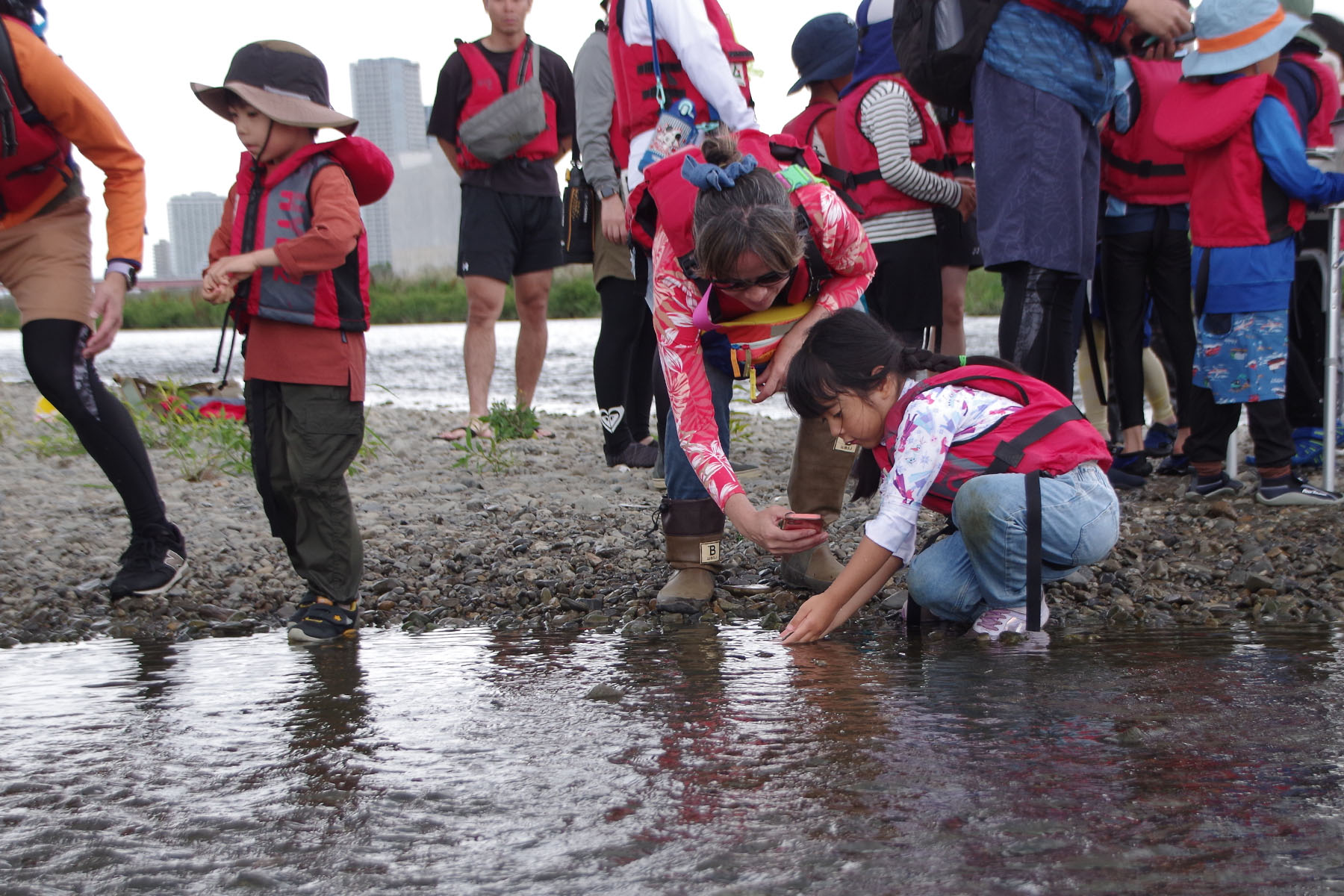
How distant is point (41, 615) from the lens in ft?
12.0

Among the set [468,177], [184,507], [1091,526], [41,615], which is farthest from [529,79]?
[1091,526]

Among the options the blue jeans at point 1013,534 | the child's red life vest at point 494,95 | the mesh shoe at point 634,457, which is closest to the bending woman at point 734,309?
the blue jeans at point 1013,534

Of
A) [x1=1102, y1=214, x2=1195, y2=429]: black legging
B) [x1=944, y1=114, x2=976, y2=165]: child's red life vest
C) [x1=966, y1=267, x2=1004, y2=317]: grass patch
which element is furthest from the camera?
[x1=966, y1=267, x2=1004, y2=317]: grass patch

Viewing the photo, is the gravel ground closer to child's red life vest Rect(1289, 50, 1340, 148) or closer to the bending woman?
the bending woman

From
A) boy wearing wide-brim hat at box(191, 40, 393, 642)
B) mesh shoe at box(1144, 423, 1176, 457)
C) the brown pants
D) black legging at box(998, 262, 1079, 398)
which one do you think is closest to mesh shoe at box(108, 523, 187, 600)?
boy wearing wide-brim hat at box(191, 40, 393, 642)

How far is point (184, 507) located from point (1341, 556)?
14.0ft

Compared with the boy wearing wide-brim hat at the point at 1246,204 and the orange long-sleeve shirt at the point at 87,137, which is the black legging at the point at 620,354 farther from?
the boy wearing wide-brim hat at the point at 1246,204

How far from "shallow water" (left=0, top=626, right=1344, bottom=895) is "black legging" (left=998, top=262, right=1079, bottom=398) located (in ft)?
3.77

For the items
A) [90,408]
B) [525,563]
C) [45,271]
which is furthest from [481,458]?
[45,271]

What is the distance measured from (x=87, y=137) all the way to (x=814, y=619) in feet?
8.70

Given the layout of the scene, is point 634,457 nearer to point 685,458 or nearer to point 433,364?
point 685,458

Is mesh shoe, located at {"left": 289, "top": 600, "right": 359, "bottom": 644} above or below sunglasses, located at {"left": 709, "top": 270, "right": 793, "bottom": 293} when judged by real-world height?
below

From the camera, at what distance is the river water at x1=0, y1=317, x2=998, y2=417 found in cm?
1053

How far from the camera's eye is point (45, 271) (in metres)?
3.75
